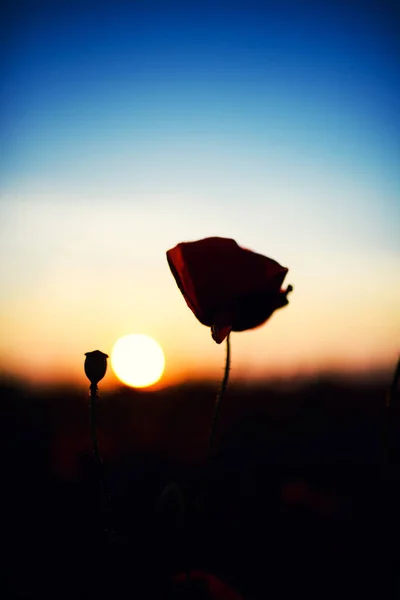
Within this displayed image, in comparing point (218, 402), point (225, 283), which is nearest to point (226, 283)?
point (225, 283)

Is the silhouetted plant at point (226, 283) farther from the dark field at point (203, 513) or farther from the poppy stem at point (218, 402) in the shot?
the dark field at point (203, 513)

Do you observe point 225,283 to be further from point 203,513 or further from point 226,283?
point 203,513

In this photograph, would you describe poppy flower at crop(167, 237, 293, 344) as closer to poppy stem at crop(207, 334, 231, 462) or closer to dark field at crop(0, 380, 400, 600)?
poppy stem at crop(207, 334, 231, 462)

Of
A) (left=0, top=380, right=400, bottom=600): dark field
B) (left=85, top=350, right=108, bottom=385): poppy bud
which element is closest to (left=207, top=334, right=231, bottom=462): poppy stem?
(left=0, top=380, right=400, bottom=600): dark field

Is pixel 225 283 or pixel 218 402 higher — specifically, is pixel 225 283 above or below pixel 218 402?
above

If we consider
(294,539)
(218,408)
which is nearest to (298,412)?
(294,539)

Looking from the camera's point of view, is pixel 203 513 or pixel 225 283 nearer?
pixel 203 513

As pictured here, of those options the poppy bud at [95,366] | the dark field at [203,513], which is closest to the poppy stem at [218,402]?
the dark field at [203,513]

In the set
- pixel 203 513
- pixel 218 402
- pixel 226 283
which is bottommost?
pixel 203 513
